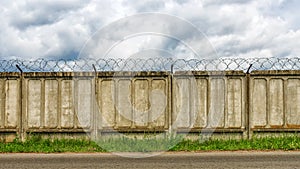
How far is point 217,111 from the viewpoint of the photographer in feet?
47.2

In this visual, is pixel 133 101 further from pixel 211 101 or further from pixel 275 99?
pixel 275 99

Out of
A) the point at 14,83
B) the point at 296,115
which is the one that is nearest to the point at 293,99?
the point at 296,115

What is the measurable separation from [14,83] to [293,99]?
27.0 ft

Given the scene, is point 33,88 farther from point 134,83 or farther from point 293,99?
point 293,99

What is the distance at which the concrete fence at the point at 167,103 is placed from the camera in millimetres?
14352

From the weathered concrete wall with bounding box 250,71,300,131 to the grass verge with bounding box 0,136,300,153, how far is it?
515 millimetres

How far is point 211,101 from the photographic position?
14.4 metres

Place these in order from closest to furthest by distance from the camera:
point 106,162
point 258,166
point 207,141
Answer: point 258,166 → point 106,162 → point 207,141

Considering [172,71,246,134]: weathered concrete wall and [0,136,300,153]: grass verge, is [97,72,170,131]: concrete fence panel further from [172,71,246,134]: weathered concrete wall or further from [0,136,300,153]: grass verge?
[0,136,300,153]: grass verge

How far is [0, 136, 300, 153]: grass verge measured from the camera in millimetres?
12758

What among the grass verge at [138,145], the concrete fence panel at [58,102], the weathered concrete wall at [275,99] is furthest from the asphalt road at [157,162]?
the weathered concrete wall at [275,99]

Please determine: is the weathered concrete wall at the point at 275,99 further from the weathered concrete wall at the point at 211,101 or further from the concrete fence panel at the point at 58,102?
the concrete fence panel at the point at 58,102

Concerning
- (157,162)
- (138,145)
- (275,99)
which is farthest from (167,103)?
(157,162)

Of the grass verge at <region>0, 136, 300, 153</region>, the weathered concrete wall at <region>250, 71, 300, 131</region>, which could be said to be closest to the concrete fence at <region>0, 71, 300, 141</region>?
the weathered concrete wall at <region>250, 71, 300, 131</region>
